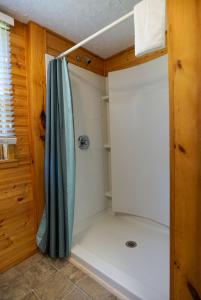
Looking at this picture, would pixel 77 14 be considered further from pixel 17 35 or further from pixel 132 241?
pixel 132 241

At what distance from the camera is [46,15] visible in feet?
4.43

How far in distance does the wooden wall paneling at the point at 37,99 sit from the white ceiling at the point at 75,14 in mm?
125

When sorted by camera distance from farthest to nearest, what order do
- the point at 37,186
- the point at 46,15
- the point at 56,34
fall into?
the point at 56,34 → the point at 37,186 → the point at 46,15

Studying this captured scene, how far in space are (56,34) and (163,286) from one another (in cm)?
228

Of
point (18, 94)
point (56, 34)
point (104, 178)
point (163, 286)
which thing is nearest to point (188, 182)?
point (163, 286)

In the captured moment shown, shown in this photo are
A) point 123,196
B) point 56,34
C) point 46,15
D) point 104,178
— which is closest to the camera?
point 46,15

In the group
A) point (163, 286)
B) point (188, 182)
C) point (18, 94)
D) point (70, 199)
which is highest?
point (18, 94)

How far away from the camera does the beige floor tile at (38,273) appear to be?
1265mm

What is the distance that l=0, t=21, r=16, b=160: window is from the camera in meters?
1.31

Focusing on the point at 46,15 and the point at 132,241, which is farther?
the point at 132,241

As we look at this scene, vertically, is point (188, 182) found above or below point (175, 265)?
above

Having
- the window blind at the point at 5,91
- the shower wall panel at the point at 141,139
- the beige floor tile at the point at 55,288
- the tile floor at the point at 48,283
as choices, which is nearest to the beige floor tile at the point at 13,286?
the tile floor at the point at 48,283

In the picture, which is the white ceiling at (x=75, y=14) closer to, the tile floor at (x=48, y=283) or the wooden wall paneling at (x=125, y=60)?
the wooden wall paneling at (x=125, y=60)

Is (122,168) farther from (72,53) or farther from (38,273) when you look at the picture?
(72,53)
